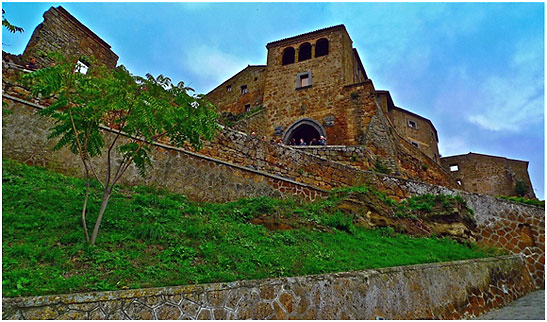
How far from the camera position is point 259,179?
11125mm

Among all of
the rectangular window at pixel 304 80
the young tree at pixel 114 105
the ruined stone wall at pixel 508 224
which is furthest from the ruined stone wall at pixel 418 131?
the young tree at pixel 114 105

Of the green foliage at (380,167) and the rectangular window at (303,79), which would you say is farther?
the rectangular window at (303,79)

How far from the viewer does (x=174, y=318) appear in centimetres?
366

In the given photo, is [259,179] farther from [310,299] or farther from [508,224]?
[508,224]

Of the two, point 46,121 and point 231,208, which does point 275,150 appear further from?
point 46,121

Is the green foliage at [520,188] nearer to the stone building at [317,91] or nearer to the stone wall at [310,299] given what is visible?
the stone building at [317,91]

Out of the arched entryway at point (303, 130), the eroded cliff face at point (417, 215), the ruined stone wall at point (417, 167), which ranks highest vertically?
the arched entryway at point (303, 130)

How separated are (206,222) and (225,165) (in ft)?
12.6

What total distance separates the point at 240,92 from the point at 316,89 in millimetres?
8350

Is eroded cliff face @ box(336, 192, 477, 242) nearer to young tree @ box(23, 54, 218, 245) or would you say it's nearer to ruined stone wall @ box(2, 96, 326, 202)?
ruined stone wall @ box(2, 96, 326, 202)

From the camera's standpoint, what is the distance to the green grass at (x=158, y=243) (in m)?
4.08

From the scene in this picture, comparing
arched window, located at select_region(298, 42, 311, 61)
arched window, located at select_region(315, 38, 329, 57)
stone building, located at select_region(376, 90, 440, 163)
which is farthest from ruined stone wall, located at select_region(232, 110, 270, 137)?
stone building, located at select_region(376, 90, 440, 163)

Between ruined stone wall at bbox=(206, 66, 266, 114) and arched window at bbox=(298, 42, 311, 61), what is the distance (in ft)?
13.4

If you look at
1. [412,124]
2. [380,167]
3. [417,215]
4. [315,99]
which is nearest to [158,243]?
[417,215]
